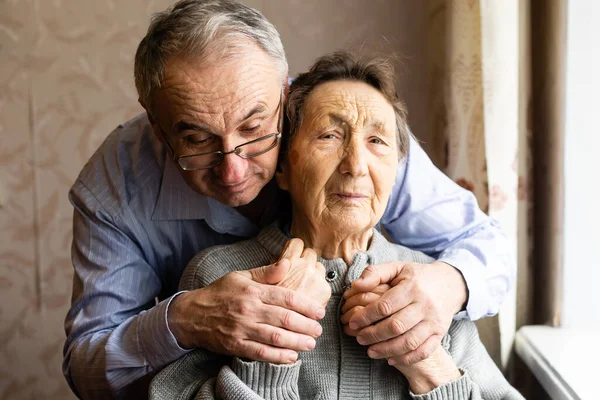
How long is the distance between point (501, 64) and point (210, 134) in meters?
0.93

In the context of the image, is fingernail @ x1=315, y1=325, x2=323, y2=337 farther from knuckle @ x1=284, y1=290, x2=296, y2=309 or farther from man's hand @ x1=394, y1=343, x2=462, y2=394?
man's hand @ x1=394, y1=343, x2=462, y2=394

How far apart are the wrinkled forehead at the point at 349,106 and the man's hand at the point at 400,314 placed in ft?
1.01

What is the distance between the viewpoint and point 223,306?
128cm

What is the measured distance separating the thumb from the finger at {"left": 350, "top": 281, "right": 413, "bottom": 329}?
0.17 meters

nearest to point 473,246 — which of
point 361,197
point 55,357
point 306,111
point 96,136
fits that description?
point 361,197

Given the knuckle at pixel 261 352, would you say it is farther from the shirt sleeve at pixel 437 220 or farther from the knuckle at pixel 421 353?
the shirt sleeve at pixel 437 220

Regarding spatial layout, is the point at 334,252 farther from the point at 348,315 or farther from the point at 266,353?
the point at 266,353

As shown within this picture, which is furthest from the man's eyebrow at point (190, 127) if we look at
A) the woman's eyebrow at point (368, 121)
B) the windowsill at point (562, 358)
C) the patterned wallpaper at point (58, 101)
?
the patterned wallpaper at point (58, 101)

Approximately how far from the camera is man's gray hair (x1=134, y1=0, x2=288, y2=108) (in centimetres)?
135

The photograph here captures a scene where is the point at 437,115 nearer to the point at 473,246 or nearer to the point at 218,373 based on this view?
the point at 473,246

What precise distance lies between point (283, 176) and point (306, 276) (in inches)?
10.6

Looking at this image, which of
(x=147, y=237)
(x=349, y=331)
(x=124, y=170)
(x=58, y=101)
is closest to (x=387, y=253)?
(x=349, y=331)

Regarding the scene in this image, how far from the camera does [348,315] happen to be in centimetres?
133

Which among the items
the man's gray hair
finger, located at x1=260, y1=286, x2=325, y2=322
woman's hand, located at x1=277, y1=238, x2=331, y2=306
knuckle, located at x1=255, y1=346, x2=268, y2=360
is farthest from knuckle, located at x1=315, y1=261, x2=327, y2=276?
the man's gray hair
